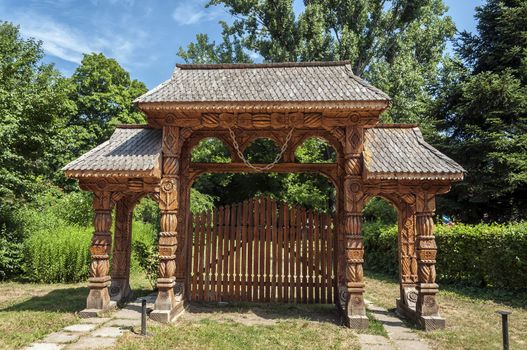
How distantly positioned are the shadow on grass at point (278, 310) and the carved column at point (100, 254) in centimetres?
167

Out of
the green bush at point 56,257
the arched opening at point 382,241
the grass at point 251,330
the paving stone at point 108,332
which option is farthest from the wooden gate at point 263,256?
the arched opening at point 382,241

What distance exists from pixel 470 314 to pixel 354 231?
325cm

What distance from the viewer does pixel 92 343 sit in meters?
5.47

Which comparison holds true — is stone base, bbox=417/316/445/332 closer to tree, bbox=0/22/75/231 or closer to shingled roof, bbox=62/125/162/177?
shingled roof, bbox=62/125/162/177

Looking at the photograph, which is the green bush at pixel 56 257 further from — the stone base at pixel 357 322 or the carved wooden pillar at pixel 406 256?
the carved wooden pillar at pixel 406 256

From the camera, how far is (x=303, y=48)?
20125mm

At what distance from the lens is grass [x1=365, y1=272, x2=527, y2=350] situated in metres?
5.86

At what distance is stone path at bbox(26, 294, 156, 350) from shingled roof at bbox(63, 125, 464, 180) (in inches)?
98.9

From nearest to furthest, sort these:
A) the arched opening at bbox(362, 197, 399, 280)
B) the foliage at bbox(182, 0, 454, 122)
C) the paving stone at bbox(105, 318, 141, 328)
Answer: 1. the paving stone at bbox(105, 318, 141, 328)
2. the arched opening at bbox(362, 197, 399, 280)
3. the foliage at bbox(182, 0, 454, 122)

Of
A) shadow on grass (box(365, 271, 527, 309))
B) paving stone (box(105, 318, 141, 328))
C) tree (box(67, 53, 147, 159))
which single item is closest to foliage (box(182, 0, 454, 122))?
tree (box(67, 53, 147, 159))

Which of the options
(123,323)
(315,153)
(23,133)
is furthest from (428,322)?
(315,153)

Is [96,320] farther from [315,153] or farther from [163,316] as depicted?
[315,153]

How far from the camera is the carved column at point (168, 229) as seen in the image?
6828 millimetres

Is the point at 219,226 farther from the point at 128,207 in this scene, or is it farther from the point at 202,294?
the point at 128,207
